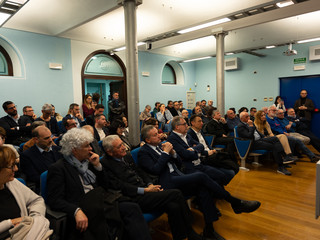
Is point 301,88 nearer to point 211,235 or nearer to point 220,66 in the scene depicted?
point 220,66

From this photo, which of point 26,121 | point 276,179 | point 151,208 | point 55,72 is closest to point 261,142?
point 276,179

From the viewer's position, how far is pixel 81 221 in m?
1.56

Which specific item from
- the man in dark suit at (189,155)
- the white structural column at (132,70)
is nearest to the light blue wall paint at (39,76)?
the white structural column at (132,70)

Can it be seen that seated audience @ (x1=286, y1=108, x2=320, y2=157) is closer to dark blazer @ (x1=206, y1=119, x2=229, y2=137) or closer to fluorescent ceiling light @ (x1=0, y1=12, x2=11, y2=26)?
dark blazer @ (x1=206, y1=119, x2=229, y2=137)

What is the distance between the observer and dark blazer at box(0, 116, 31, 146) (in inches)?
162

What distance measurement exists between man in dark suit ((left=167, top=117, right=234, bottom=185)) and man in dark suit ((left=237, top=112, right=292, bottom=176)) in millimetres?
1736

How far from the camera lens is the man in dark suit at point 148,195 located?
78.0 inches

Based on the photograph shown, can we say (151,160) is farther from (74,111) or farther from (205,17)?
(205,17)

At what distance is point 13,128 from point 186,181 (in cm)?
353

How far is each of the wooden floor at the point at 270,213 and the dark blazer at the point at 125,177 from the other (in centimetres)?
65

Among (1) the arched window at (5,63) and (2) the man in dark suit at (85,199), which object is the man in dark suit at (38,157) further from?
(1) the arched window at (5,63)

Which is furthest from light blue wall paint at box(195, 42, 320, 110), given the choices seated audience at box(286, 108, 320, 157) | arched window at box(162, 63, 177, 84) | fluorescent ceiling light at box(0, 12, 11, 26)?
fluorescent ceiling light at box(0, 12, 11, 26)

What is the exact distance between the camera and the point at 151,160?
94.3 inches

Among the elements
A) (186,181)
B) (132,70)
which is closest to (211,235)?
(186,181)
